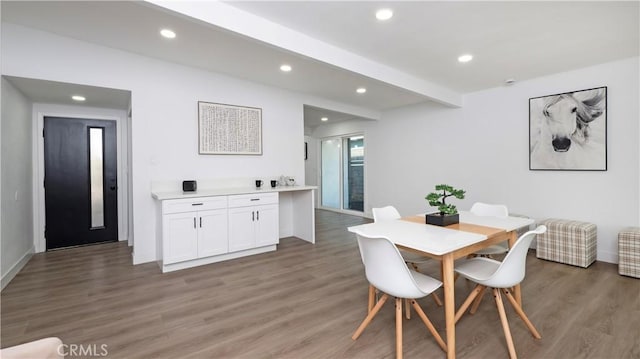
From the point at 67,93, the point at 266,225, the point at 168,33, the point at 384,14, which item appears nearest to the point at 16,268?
the point at 67,93

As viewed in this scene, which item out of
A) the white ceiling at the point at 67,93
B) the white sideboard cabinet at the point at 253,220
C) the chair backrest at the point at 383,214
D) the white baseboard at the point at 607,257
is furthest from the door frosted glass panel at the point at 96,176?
the white baseboard at the point at 607,257

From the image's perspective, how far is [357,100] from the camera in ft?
18.2

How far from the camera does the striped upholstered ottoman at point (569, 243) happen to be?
3479 millimetres

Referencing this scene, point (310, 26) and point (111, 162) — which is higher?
point (310, 26)

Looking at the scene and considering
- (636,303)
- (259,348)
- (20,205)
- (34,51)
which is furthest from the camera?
(20,205)

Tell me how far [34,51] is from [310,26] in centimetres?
289

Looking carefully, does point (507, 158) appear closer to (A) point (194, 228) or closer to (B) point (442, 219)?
(B) point (442, 219)

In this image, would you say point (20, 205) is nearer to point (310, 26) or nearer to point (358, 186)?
point (310, 26)

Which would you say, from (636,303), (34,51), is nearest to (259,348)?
(636,303)

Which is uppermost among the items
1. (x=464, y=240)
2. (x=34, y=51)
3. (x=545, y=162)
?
(x=34, y=51)

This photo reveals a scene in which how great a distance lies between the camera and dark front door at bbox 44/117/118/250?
165 inches

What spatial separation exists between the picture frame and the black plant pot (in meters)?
2.95

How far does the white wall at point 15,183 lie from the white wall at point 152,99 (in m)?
0.45

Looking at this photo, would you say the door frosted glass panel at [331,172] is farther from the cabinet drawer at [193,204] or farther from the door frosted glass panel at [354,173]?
the cabinet drawer at [193,204]
